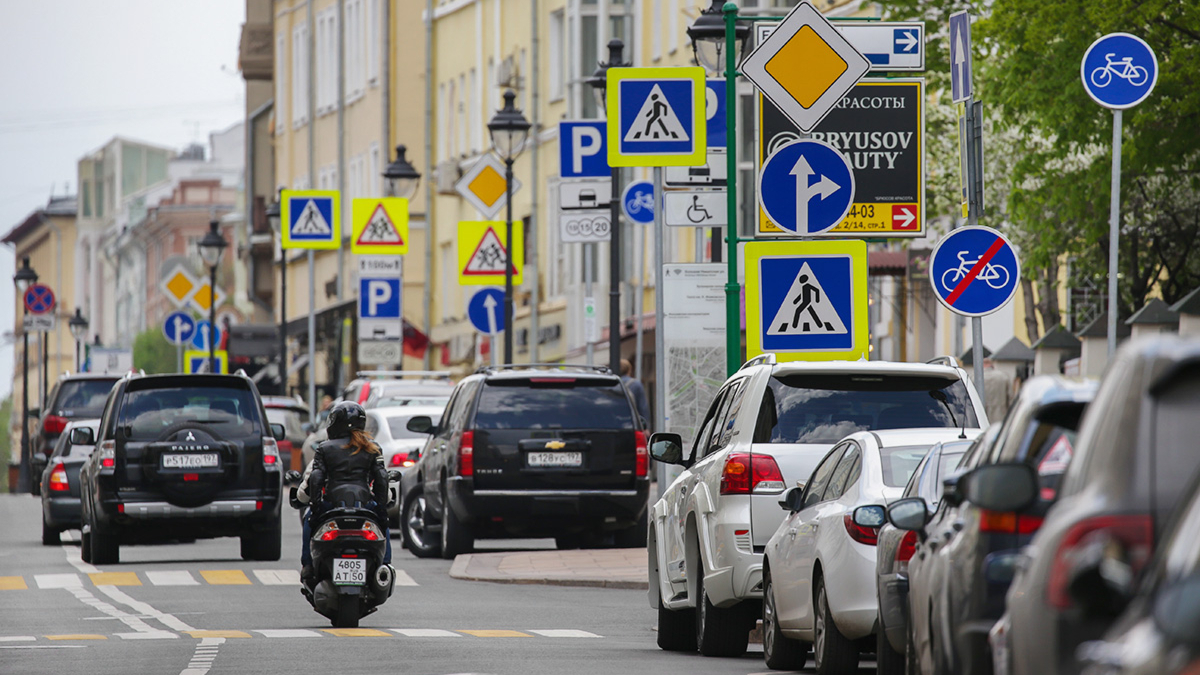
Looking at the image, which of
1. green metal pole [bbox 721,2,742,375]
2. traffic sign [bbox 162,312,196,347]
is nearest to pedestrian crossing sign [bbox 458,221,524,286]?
green metal pole [bbox 721,2,742,375]

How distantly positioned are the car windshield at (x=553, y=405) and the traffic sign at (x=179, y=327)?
31161 mm

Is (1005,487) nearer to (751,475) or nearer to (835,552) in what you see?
(835,552)

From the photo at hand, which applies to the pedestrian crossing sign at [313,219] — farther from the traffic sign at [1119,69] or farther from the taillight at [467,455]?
the traffic sign at [1119,69]

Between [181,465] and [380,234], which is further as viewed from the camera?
[380,234]

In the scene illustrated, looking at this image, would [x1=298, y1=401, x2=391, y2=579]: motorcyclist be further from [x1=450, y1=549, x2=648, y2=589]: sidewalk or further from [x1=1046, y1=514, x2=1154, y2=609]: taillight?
[x1=1046, y1=514, x2=1154, y2=609]: taillight

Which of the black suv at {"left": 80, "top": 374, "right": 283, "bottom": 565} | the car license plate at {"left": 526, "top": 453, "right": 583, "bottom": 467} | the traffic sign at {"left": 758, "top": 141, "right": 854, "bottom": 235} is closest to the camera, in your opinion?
the traffic sign at {"left": 758, "top": 141, "right": 854, "bottom": 235}

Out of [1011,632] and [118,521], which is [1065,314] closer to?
[118,521]

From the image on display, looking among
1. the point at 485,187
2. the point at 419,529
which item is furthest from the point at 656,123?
the point at 485,187

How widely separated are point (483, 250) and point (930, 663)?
24.7 m

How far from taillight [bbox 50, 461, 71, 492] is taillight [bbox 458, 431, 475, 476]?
5.78 m

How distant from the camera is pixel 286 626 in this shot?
1645 centimetres

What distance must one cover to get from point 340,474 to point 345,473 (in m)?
0.03

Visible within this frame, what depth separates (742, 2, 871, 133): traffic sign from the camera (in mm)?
16891

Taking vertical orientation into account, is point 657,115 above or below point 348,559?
above
